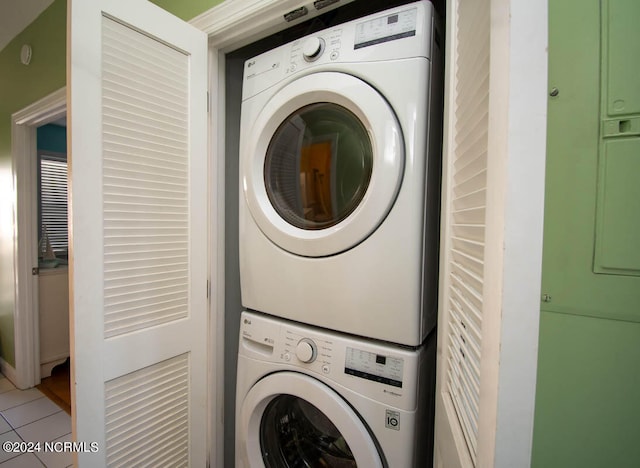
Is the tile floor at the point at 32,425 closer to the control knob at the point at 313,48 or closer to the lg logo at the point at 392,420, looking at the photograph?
the lg logo at the point at 392,420

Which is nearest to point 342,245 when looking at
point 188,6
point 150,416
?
point 150,416

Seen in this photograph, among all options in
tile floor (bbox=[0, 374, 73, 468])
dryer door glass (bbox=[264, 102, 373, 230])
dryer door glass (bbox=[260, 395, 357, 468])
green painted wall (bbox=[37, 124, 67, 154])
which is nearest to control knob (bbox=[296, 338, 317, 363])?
dryer door glass (bbox=[260, 395, 357, 468])

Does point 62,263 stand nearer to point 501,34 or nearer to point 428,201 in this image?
point 428,201

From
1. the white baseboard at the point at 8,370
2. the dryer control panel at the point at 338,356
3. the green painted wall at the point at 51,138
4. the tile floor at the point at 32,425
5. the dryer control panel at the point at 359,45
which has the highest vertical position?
the green painted wall at the point at 51,138

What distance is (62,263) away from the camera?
2602 millimetres

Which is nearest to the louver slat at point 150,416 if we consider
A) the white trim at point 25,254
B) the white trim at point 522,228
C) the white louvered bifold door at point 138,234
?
the white louvered bifold door at point 138,234

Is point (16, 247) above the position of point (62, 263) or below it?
above

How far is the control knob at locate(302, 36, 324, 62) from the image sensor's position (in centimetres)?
83

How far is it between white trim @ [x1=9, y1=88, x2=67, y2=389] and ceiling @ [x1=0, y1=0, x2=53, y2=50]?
0.57 metres

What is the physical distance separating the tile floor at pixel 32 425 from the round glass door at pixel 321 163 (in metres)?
1.94

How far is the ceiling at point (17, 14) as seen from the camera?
5.63 ft

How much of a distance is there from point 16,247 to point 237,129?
2237 millimetres

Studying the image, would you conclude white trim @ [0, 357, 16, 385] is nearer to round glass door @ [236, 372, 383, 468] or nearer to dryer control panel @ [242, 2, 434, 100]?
round glass door @ [236, 372, 383, 468]

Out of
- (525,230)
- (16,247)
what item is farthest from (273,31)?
(16,247)
